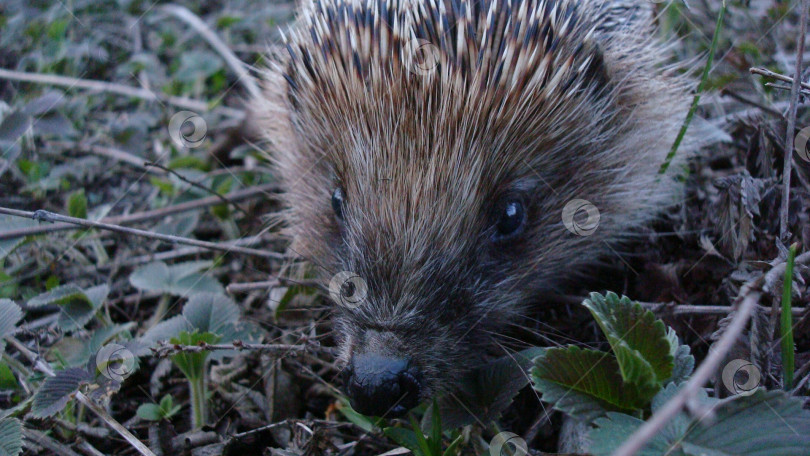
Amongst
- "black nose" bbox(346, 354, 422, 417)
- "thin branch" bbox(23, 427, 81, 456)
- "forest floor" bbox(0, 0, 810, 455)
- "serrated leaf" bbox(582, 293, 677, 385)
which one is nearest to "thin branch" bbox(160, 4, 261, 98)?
"forest floor" bbox(0, 0, 810, 455)

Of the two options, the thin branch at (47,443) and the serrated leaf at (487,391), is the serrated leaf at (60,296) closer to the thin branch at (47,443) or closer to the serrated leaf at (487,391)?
the thin branch at (47,443)

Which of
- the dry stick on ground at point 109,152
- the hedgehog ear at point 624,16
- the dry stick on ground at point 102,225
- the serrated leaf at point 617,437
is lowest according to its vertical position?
the dry stick on ground at point 109,152

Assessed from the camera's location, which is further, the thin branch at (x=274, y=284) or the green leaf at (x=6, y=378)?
the thin branch at (x=274, y=284)

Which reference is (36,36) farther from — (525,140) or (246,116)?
(525,140)

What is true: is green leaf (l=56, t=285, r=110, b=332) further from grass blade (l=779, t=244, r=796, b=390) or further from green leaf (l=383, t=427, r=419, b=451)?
grass blade (l=779, t=244, r=796, b=390)

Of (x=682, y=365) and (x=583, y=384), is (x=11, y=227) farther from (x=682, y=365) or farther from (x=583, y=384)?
(x=682, y=365)

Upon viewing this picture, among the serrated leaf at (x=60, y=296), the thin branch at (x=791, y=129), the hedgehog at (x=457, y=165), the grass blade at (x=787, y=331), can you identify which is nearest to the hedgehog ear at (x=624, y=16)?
the hedgehog at (x=457, y=165)

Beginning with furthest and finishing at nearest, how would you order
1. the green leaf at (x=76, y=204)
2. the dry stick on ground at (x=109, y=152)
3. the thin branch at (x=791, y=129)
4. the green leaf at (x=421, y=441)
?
1. the dry stick on ground at (x=109, y=152)
2. the green leaf at (x=76, y=204)
3. the thin branch at (x=791, y=129)
4. the green leaf at (x=421, y=441)
